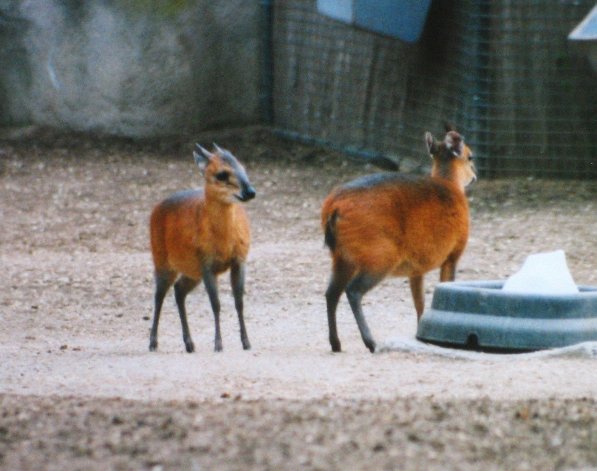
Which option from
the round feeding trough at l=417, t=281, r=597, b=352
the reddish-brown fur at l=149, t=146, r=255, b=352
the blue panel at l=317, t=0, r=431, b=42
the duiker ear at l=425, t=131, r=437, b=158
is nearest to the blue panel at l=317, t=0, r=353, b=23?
the blue panel at l=317, t=0, r=431, b=42

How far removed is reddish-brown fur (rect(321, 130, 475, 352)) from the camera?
6645 mm

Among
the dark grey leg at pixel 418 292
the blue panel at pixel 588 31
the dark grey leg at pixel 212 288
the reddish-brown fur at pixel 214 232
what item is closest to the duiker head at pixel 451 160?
the dark grey leg at pixel 418 292

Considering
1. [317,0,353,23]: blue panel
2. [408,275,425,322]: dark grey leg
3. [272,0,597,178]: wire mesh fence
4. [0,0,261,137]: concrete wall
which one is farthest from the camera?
[0,0,261,137]: concrete wall

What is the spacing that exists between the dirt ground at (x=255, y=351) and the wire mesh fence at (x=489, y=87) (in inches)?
11.5

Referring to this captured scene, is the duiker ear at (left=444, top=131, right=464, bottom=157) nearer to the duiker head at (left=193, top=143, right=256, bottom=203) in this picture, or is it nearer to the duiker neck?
the duiker neck

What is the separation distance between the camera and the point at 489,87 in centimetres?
1158

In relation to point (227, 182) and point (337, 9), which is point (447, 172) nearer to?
point (227, 182)

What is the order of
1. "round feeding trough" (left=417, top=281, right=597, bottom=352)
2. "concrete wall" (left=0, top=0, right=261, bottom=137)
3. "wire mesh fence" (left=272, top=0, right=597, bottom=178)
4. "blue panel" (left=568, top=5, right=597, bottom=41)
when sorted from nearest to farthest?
1. "blue panel" (left=568, top=5, right=597, bottom=41)
2. "round feeding trough" (left=417, top=281, right=597, bottom=352)
3. "wire mesh fence" (left=272, top=0, right=597, bottom=178)
4. "concrete wall" (left=0, top=0, right=261, bottom=137)

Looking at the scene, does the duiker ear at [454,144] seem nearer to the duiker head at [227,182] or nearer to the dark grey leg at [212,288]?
the duiker head at [227,182]

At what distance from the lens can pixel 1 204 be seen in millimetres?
11750

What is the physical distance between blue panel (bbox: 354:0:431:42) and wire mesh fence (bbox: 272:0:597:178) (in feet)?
1.35

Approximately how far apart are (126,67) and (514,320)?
8082mm

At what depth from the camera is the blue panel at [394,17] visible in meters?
11.4

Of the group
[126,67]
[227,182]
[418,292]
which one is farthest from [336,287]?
[126,67]
